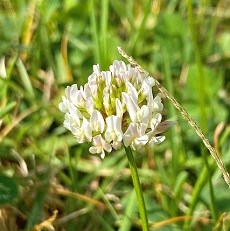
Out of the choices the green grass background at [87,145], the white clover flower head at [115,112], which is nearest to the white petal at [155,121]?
the white clover flower head at [115,112]

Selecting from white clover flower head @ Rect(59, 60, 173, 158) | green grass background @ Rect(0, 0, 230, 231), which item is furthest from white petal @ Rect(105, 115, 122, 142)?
green grass background @ Rect(0, 0, 230, 231)

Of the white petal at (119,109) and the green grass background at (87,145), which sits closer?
the white petal at (119,109)

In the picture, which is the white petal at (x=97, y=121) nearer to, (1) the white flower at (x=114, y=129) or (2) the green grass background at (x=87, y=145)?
(1) the white flower at (x=114, y=129)

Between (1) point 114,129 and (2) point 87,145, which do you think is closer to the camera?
(1) point 114,129

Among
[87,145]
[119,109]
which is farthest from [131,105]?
[87,145]

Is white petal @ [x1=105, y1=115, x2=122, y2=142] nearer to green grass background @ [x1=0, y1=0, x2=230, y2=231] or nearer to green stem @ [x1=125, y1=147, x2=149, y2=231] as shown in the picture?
green stem @ [x1=125, y1=147, x2=149, y2=231]

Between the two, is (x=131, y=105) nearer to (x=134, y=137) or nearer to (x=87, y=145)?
(x=134, y=137)
